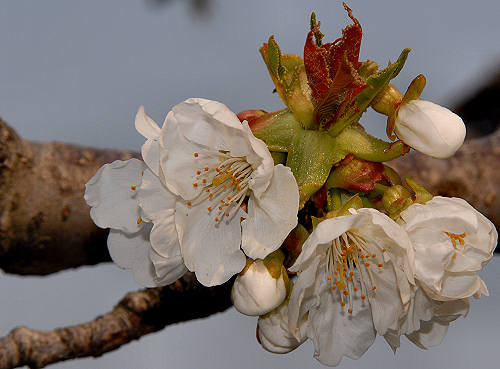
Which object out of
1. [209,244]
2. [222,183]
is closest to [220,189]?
[222,183]

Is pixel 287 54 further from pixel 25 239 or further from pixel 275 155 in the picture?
pixel 25 239

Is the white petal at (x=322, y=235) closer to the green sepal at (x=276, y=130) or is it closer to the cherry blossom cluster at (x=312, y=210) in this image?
the cherry blossom cluster at (x=312, y=210)

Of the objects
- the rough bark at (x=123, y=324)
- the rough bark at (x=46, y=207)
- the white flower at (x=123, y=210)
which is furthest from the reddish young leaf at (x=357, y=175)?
the rough bark at (x=46, y=207)

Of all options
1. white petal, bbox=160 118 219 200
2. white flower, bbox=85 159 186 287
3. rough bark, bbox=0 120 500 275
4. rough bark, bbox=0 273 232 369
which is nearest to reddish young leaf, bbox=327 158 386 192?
white petal, bbox=160 118 219 200

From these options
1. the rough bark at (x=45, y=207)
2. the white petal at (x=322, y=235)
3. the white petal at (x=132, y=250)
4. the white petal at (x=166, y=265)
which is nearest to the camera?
the white petal at (x=322, y=235)

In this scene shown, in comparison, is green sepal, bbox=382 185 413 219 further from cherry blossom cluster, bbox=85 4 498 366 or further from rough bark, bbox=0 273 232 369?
rough bark, bbox=0 273 232 369

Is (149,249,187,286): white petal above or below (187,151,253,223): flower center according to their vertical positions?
below
